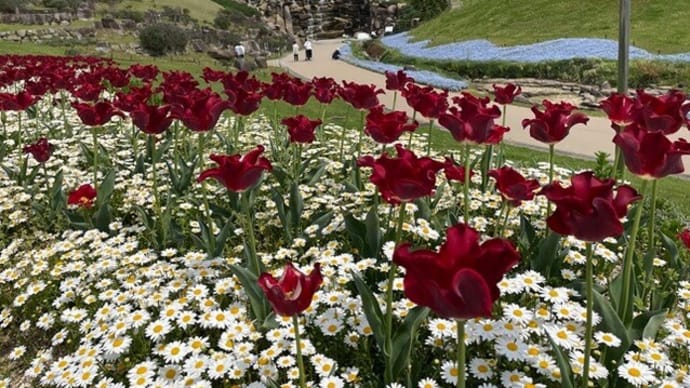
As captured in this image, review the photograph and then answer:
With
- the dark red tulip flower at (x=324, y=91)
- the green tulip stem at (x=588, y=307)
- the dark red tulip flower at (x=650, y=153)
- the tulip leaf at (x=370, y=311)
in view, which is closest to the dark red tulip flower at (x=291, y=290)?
the tulip leaf at (x=370, y=311)

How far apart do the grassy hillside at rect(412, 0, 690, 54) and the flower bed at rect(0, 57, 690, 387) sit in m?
17.7

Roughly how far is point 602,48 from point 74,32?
106ft

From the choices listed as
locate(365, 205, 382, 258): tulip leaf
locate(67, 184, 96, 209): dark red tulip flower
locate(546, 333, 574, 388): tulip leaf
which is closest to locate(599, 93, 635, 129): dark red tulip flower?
locate(365, 205, 382, 258): tulip leaf

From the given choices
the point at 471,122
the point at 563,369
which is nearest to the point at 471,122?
the point at 471,122

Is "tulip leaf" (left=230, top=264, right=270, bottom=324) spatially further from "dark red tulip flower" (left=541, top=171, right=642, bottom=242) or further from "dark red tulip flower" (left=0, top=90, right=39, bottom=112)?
"dark red tulip flower" (left=0, top=90, right=39, bottom=112)

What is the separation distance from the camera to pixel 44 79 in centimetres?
592

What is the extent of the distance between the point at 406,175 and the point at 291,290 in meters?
0.59

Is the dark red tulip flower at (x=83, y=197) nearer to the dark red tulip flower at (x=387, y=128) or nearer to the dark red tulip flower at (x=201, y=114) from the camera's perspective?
the dark red tulip flower at (x=201, y=114)

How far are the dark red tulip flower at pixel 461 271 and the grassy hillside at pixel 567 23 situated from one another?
1947 centimetres

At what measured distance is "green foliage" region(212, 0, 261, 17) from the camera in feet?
223

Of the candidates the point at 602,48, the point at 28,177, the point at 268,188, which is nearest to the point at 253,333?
the point at 268,188

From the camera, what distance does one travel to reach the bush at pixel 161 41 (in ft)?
97.5

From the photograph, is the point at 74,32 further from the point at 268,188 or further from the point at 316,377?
the point at 316,377

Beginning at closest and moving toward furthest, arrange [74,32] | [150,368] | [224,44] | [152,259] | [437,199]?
[150,368] → [152,259] → [437,199] → [74,32] → [224,44]
